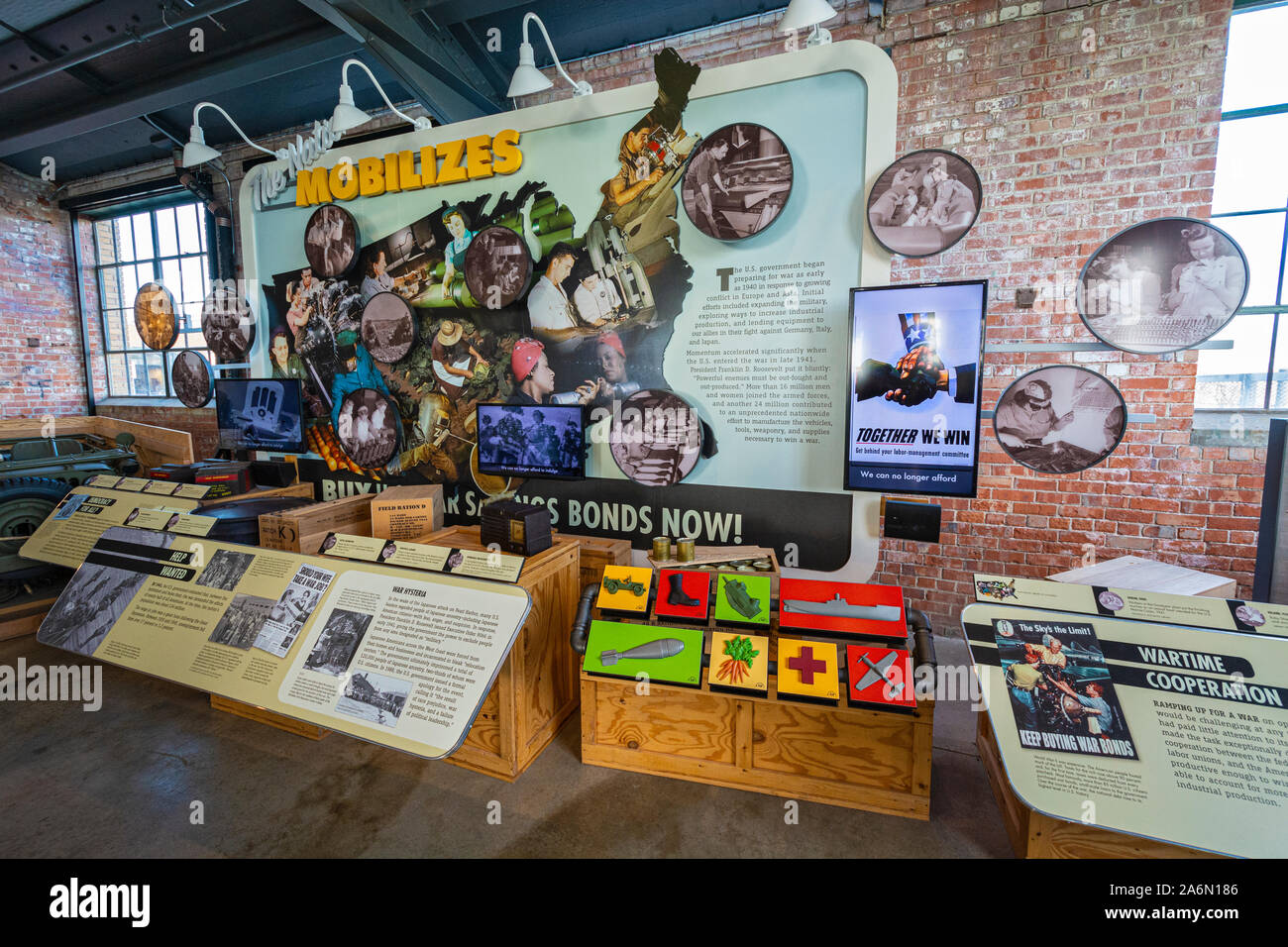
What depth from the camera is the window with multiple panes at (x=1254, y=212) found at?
126 inches

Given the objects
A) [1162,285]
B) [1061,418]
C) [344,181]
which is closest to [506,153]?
[344,181]

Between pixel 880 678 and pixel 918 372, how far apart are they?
1510mm

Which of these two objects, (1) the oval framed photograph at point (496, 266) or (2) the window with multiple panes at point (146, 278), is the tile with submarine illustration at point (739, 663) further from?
(2) the window with multiple panes at point (146, 278)

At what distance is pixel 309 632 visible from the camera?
2062mm

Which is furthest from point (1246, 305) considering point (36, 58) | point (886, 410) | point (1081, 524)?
point (36, 58)

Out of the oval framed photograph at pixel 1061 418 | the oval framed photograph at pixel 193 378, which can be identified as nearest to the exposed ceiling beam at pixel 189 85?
the oval framed photograph at pixel 193 378

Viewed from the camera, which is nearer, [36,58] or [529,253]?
[529,253]

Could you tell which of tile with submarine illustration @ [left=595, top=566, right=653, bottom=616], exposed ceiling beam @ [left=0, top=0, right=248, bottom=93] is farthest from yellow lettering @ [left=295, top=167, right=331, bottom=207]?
tile with submarine illustration @ [left=595, top=566, right=653, bottom=616]

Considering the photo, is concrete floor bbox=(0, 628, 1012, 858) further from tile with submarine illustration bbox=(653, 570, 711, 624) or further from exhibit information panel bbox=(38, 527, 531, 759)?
tile with submarine illustration bbox=(653, 570, 711, 624)

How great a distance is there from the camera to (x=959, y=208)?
268cm

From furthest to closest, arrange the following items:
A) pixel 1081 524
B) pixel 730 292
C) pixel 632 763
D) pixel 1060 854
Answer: pixel 1081 524 → pixel 730 292 → pixel 632 763 → pixel 1060 854

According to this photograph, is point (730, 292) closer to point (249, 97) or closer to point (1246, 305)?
point (1246, 305)

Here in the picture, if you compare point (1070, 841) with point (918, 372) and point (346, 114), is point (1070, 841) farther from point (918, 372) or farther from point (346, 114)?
point (346, 114)

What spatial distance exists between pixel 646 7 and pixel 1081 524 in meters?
4.43
